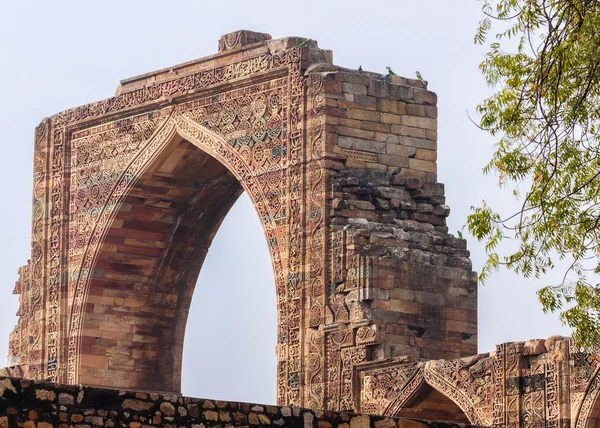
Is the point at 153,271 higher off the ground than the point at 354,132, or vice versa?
the point at 354,132

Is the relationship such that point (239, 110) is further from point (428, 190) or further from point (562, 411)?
point (562, 411)

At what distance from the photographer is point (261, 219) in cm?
2186

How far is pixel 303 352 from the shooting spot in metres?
20.9

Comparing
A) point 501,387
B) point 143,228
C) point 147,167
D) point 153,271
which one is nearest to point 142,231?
point 143,228

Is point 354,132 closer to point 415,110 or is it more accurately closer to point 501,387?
point 415,110

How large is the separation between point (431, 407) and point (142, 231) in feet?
20.8

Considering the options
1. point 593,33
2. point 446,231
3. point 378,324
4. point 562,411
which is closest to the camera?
point 593,33

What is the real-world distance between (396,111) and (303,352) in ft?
9.36

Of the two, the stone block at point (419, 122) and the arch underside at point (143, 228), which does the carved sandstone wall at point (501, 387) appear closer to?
the stone block at point (419, 122)

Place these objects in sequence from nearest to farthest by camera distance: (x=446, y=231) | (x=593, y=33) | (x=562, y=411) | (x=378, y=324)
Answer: (x=593, y=33) → (x=562, y=411) → (x=378, y=324) → (x=446, y=231)

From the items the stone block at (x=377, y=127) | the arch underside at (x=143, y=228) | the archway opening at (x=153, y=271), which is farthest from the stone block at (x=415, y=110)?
the archway opening at (x=153, y=271)

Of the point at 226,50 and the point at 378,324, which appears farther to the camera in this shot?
the point at 226,50

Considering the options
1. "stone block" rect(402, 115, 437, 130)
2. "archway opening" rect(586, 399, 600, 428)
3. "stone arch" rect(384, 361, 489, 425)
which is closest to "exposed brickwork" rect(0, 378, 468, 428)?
"archway opening" rect(586, 399, 600, 428)

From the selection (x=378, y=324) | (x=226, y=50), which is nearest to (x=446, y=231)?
(x=378, y=324)
